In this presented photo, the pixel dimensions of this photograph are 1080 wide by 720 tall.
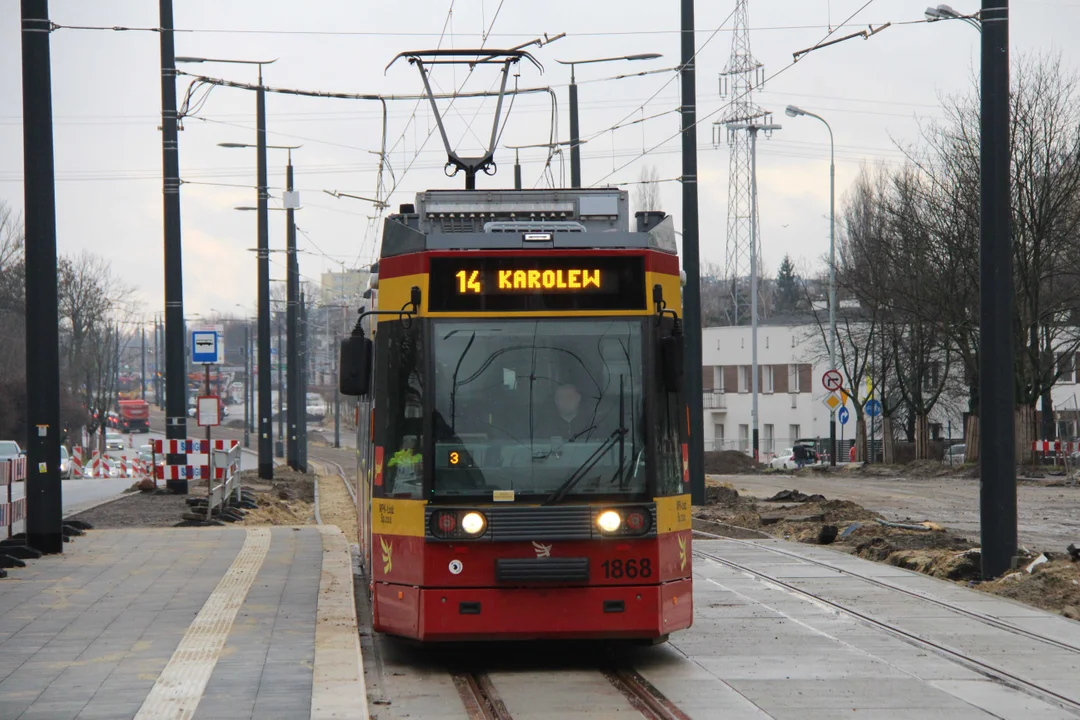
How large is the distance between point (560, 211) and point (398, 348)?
1.83 metres

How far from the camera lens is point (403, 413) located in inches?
367

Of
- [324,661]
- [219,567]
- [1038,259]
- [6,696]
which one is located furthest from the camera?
[1038,259]

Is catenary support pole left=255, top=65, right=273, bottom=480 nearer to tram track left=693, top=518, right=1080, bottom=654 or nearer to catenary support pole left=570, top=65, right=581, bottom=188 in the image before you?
catenary support pole left=570, top=65, right=581, bottom=188

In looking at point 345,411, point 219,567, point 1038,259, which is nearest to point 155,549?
point 219,567

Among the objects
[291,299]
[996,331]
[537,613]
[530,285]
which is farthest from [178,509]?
[291,299]

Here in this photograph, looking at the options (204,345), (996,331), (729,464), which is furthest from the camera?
(729,464)

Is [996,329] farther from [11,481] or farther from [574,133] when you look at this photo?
[574,133]

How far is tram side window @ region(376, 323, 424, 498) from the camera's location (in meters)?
9.20

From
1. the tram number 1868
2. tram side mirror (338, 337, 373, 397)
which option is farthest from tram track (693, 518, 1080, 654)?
tram side mirror (338, 337, 373, 397)

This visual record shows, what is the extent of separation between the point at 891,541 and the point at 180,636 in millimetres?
9922

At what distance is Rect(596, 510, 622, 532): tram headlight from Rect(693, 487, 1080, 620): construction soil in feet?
15.3

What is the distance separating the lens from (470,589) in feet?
29.6

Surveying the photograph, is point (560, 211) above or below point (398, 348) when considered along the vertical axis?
above

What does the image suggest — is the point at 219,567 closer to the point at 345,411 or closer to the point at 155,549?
the point at 155,549
